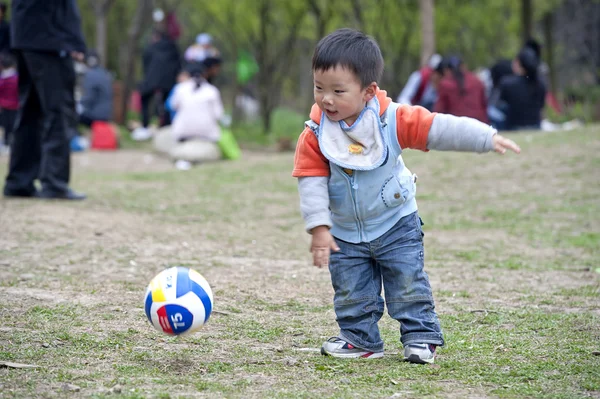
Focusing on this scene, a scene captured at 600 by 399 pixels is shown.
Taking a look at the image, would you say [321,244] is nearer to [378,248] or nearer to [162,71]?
[378,248]

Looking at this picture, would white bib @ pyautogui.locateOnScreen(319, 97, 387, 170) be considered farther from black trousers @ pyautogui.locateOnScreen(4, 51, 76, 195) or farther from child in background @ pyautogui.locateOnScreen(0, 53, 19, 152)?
child in background @ pyautogui.locateOnScreen(0, 53, 19, 152)

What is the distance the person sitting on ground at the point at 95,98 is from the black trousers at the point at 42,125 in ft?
27.5

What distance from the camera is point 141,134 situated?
17.9 metres

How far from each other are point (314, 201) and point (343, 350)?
2.31 feet

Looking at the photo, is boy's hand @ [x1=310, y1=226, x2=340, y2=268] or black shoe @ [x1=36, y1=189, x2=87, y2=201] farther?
black shoe @ [x1=36, y1=189, x2=87, y2=201]

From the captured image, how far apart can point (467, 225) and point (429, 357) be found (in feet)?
13.9

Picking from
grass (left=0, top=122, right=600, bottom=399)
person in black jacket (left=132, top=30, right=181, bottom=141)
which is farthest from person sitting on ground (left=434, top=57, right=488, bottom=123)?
person in black jacket (left=132, top=30, right=181, bottom=141)

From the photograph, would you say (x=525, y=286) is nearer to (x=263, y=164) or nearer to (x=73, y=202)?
(x=73, y=202)

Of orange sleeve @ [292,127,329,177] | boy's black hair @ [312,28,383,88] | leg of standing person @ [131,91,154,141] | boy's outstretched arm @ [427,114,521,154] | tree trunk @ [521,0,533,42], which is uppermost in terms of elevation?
tree trunk @ [521,0,533,42]

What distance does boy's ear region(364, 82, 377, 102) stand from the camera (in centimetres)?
364

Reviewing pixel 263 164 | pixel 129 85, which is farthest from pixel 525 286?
pixel 129 85

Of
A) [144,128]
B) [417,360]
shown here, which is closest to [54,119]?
[417,360]

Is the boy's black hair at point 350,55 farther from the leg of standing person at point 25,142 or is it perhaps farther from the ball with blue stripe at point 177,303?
the leg of standing person at point 25,142

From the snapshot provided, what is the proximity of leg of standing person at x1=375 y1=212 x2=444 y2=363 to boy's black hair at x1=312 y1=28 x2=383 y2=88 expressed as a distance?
2.23ft
